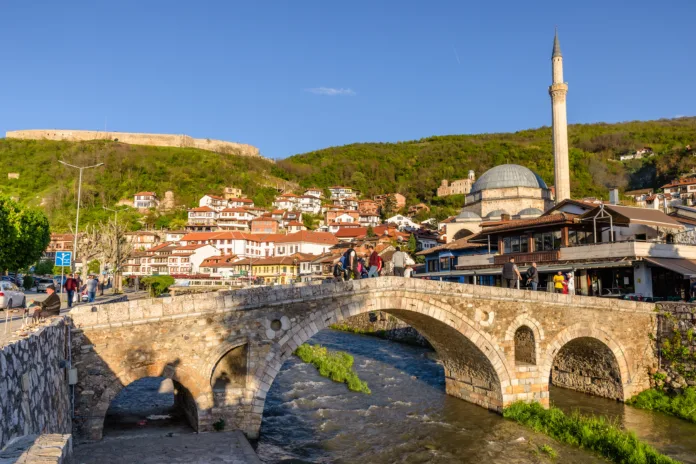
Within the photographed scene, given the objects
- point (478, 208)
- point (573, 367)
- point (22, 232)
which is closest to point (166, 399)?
point (573, 367)

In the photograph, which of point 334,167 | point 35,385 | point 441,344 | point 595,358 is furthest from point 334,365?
point 334,167

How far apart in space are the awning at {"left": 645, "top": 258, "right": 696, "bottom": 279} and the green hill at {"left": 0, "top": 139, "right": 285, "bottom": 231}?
8927 cm

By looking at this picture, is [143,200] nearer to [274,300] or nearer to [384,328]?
[384,328]

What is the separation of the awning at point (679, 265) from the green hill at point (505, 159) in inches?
2624

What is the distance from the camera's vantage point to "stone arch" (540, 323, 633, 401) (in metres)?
17.5

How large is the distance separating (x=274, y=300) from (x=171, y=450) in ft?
14.7

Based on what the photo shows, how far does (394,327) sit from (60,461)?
29254 mm

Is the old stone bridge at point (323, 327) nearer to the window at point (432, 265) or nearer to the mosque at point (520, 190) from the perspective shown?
the window at point (432, 265)

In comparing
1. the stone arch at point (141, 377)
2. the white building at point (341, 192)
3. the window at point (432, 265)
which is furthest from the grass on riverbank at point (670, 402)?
the white building at point (341, 192)

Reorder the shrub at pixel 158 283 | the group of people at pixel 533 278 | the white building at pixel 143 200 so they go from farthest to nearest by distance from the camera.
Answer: the white building at pixel 143 200 → the shrub at pixel 158 283 → the group of people at pixel 533 278

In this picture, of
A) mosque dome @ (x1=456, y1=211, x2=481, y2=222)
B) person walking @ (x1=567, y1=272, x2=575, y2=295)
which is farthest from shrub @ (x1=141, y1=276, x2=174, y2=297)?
person walking @ (x1=567, y1=272, x2=575, y2=295)

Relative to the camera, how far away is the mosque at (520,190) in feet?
137

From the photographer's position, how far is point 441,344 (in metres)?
18.9

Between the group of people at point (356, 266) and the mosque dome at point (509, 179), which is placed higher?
the mosque dome at point (509, 179)
